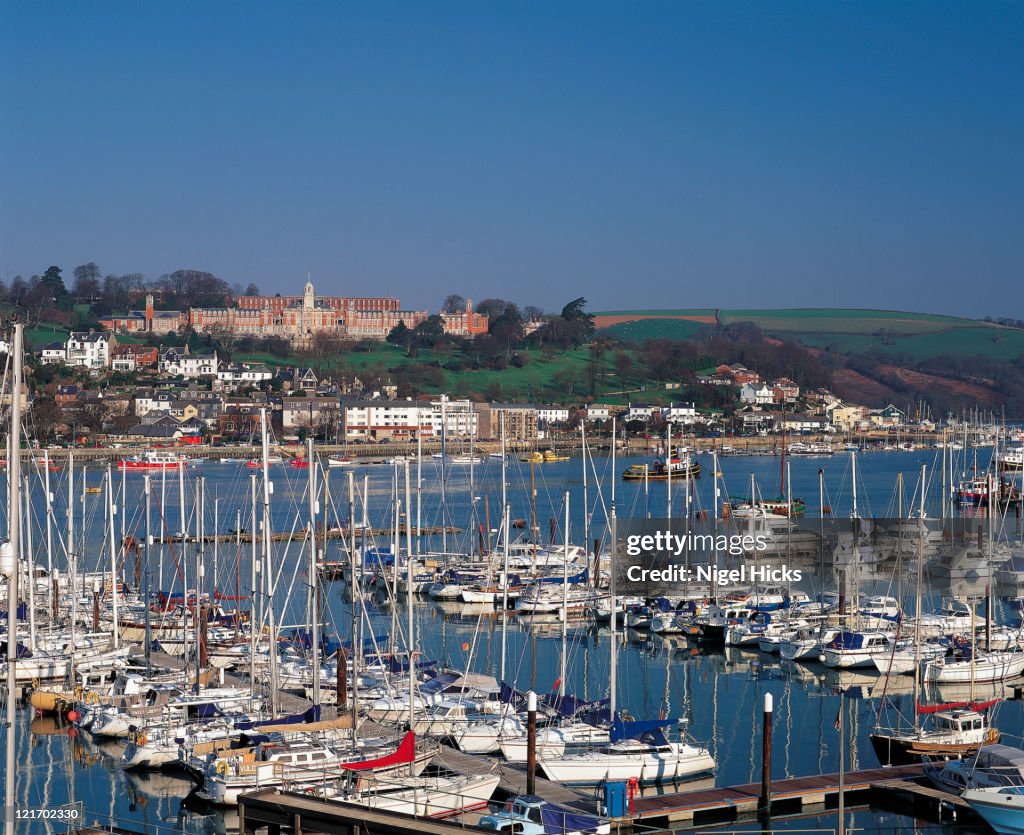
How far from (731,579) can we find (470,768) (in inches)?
381

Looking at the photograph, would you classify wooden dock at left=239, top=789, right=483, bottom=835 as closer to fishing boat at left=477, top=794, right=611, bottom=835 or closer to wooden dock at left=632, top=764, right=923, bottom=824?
fishing boat at left=477, top=794, right=611, bottom=835

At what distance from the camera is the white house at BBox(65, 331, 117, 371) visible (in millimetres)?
76938

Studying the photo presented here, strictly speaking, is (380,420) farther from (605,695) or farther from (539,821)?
(539,821)

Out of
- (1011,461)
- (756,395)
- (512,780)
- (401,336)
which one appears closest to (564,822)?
(512,780)

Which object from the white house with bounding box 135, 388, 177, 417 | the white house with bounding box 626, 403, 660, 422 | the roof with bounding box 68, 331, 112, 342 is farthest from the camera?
the roof with bounding box 68, 331, 112, 342

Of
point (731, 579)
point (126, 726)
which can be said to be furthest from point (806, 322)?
point (126, 726)

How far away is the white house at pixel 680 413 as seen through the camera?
69.9 m

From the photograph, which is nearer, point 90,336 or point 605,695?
point 605,695

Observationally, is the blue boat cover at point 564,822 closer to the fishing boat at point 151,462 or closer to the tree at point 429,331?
the fishing boat at point 151,462

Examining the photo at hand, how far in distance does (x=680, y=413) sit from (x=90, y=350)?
33524mm

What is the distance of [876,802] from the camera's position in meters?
9.83

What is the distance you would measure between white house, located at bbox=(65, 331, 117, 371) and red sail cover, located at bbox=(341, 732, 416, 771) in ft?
231

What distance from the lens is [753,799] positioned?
9648 mm

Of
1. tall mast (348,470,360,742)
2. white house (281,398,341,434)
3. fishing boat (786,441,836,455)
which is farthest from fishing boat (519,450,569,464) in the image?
tall mast (348,470,360,742)
